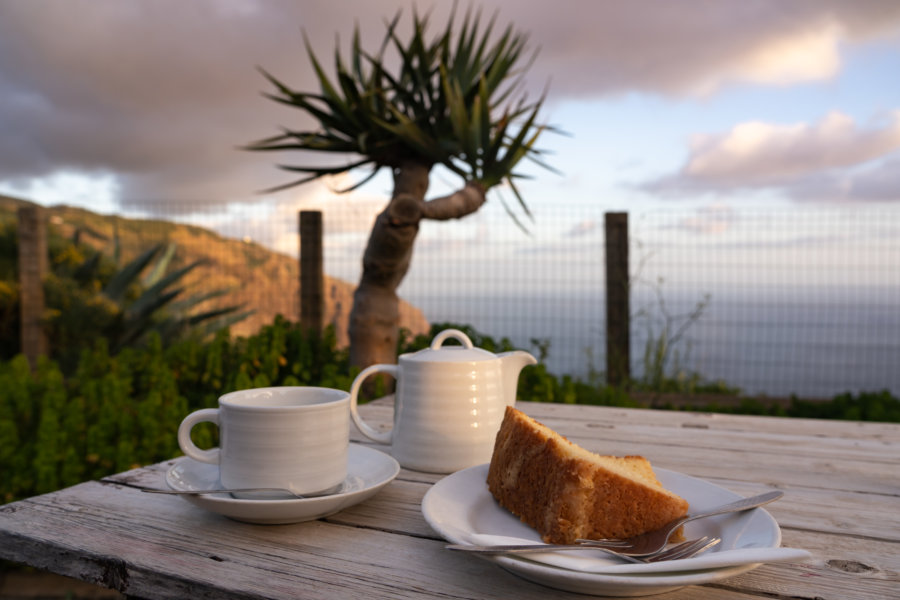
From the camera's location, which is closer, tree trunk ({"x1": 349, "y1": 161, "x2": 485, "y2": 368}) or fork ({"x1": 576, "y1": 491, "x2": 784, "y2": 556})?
fork ({"x1": 576, "y1": 491, "x2": 784, "y2": 556})

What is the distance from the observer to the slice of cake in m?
0.76

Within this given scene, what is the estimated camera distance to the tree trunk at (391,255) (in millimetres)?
3297

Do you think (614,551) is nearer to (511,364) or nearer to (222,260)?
(511,364)

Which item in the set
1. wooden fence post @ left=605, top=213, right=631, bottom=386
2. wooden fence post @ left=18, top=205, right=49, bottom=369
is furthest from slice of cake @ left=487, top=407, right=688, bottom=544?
wooden fence post @ left=18, top=205, right=49, bottom=369

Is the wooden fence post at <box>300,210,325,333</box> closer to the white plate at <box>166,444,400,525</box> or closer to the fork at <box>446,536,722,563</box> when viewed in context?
the white plate at <box>166,444,400,525</box>

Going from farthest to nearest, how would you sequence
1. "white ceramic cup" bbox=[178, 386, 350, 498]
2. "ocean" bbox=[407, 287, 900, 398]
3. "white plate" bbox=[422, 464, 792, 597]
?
"ocean" bbox=[407, 287, 900, 398] < "white ceramic cup" bbox=[178, 386, 350, 498] < "white plate" bbox=[422, 464, 792, 597]

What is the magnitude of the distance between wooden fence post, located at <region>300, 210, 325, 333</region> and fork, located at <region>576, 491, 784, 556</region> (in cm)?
432

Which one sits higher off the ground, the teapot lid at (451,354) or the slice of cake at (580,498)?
the teapot lid at (451,354)

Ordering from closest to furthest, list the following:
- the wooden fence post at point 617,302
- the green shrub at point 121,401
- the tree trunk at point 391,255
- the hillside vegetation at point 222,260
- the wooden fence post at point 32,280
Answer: the green shrub at point 121,401 < the tree trunk at point 391,255 < the wooden fence post at point 617,302 < the wooden fence post at point 32,280 < the hillside vegetation at point 222,260

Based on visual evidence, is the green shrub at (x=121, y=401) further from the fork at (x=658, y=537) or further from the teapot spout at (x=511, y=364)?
the fork at (x=658, y=537)

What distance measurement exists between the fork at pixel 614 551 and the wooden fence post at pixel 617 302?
393 centimetres

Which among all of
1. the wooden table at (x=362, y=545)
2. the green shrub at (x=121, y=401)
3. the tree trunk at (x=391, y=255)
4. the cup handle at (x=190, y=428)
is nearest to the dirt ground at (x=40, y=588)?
the green shrub at (x=121, y=401)

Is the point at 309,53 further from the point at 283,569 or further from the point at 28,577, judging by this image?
the point at 283,569

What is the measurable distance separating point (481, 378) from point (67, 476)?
7.14 feet
